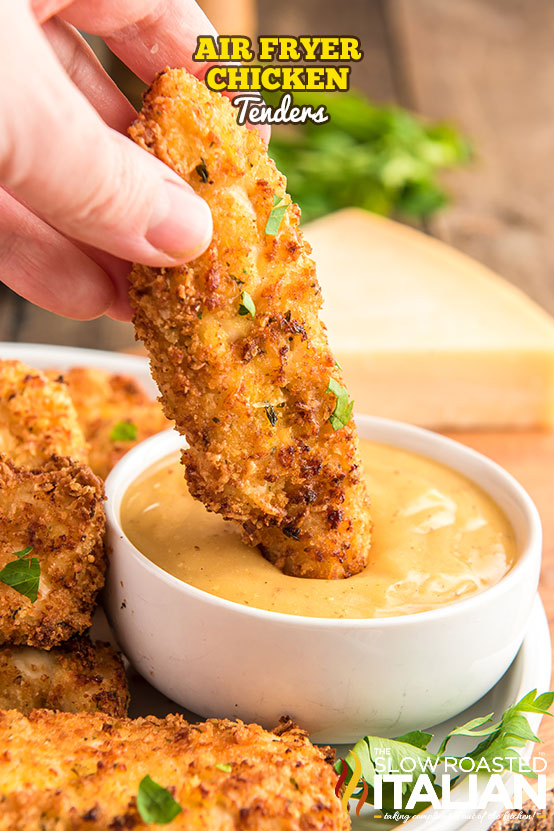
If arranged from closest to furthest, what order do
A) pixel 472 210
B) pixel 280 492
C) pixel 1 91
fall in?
pixel 1 91 < pixel 280 492 < pixel 472 210

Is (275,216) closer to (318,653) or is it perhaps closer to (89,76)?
(89,76)

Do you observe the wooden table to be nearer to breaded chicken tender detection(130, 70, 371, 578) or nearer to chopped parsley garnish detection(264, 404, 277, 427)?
breaded chicken tender detection(130, 70, 371, 578)

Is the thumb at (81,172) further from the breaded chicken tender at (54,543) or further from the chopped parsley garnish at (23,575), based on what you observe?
the chopped parsley garnish at (23,575)

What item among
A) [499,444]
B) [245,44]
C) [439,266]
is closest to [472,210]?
[439,266]

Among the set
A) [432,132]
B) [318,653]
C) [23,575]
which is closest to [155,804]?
[318,653]

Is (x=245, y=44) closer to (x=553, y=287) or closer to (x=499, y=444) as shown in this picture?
(x=499, y=444)

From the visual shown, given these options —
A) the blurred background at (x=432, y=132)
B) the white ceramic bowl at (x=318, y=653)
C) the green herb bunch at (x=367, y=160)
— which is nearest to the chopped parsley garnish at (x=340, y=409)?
the white ceramic bowl at (x=318, y=653)
